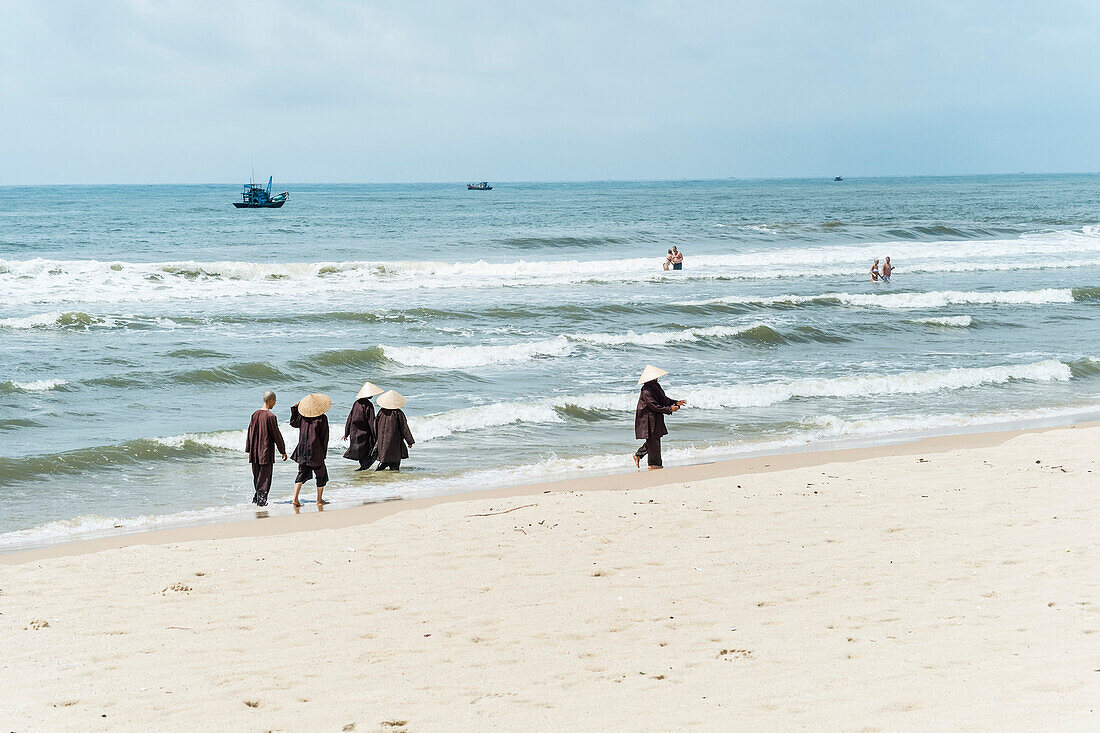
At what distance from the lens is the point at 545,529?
873 centimetres

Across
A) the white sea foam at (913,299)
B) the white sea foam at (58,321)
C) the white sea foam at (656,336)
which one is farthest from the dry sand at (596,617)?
the white sea foam at (913,299)

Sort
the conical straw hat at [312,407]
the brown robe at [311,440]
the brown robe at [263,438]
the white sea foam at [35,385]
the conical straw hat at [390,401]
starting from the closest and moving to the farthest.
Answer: the brown robe at [263,438] < the brown robe at [311,440] < the conical straw hat at [312,407] < the conical straw hat at [390,401] < the white sea foam at [35,385]

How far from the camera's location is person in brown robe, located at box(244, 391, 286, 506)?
10.5 meters

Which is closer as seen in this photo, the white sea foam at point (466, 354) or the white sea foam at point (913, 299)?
the white sea foam at point (466, 354)

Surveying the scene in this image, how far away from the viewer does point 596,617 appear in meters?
6.41

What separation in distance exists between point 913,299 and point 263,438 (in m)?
24.0

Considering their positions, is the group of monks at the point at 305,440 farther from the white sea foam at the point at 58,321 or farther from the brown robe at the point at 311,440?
the white sea foam at the point at 58,321

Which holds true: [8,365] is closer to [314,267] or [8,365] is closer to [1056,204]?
[314,267]

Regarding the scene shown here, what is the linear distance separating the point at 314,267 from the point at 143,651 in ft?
105

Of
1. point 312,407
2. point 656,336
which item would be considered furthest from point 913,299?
point 312,407

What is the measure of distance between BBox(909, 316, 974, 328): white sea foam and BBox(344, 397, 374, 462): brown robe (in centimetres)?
1786

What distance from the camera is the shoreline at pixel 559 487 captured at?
9.21 metres

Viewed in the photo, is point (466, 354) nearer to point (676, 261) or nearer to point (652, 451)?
point (652, 451)

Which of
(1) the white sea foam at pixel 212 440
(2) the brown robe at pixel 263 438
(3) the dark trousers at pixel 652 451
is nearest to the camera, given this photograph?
(2) the brown robe at pixel 263 438
